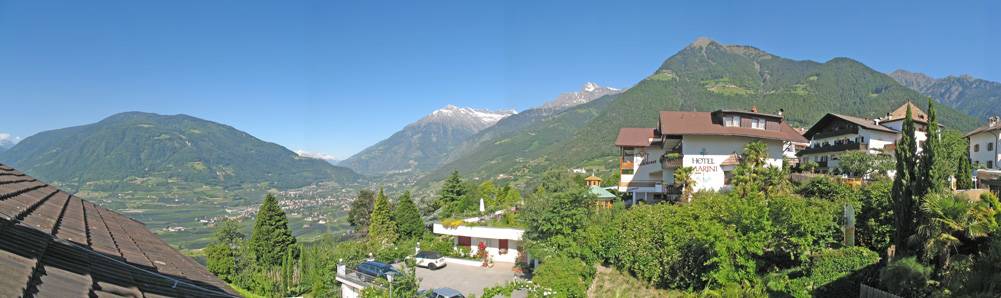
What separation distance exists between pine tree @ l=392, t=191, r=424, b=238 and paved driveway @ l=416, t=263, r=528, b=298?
9075 millimetres

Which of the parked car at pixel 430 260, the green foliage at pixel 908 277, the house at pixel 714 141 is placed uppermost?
the house at pixel 714 141

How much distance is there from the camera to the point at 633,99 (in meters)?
154

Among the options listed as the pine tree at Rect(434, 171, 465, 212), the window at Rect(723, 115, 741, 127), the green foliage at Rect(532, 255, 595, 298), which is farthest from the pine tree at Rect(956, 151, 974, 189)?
the pine tree at Rect(434, 171, 465, 212)

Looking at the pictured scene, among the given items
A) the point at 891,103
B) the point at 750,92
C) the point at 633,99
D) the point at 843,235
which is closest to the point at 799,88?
the point at 750,92

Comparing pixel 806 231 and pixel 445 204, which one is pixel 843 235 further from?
pixel 445 204

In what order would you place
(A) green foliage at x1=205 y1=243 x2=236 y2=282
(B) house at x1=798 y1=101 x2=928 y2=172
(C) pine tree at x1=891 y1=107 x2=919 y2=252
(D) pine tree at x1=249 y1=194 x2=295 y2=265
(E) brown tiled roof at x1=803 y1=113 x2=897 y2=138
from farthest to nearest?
(D) pine tree at x1=249 y1=194 x2=295 y2=265, (A) green foliage at x1=205 y1=243 x2=236 y2=282, (E) brown tiled roof at x1=803 y1=113 x2=897 y2=138, (B) house at x1=798 y1=101 x2=928 y2=172, (C) pine tree at x1=891 y1=107 x2=919 y2=252

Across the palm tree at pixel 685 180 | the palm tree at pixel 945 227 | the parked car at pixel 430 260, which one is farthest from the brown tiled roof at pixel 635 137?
the palm tree at pixel 945 227

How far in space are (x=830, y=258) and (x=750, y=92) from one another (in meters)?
138

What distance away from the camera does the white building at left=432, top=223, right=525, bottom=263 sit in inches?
1076

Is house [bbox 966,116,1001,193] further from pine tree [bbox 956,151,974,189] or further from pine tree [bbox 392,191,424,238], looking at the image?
pine tree [bbox 392,191,424,238]

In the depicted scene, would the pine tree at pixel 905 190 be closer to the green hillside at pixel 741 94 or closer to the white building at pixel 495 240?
the white building at pixel 495 240

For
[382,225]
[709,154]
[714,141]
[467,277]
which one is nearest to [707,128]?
[714,141]

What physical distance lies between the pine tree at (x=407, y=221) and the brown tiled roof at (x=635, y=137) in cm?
1698

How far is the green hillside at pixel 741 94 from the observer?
106688 millimetres
